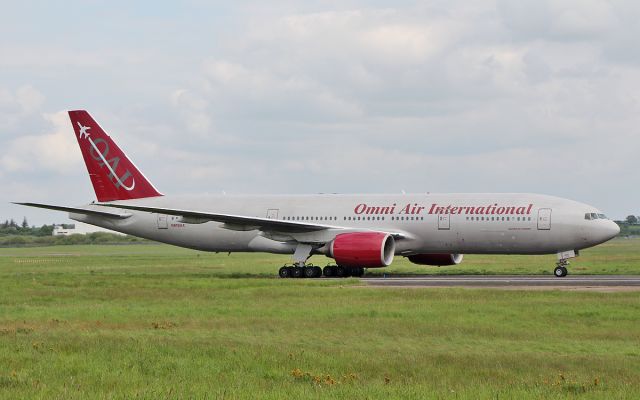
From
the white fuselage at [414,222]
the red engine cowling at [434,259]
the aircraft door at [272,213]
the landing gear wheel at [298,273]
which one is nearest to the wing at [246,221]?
the white fuselage at [414,222]

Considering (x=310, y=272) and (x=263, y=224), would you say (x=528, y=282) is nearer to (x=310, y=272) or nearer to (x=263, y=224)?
(x=310, y=272)

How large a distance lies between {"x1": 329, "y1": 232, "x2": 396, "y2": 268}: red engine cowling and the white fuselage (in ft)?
5.42

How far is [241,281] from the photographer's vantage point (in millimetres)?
38312

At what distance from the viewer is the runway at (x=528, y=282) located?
34.6 metres

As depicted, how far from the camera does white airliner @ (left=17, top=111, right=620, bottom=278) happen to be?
42781mm

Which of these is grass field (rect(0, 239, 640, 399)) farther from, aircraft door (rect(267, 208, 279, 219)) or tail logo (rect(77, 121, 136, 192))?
tail logo (rect(77, 121, 136, 192))

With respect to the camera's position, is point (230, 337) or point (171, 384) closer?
point (171, 384)

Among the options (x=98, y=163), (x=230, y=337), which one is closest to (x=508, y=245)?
(x=98, y=163)

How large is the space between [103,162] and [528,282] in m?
23.7

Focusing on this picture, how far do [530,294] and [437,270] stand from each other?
68.5 feet

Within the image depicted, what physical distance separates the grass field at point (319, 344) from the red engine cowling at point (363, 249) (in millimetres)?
10070

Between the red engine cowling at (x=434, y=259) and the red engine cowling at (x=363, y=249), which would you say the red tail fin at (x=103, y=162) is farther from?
the red engine cowling at (x=434, y=259)

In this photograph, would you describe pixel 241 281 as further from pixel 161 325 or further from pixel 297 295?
pixel 161 325

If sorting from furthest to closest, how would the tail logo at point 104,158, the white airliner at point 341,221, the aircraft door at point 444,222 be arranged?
the tail logo at point 104,158
the aircraft door at point 444,222
the white airliner at point 341,221
